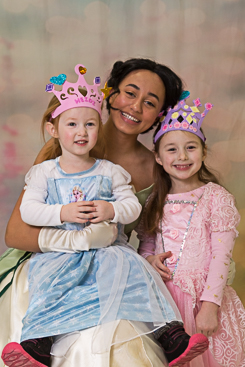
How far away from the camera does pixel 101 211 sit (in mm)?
1750

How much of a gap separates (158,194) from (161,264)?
344mm

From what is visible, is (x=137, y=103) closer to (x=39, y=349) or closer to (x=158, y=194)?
(x=158, y=194)

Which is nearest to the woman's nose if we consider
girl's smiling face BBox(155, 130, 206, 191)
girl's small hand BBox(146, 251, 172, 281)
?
girl's smiling face BBox(155, 130, 206, 191)

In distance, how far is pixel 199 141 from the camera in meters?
2.04

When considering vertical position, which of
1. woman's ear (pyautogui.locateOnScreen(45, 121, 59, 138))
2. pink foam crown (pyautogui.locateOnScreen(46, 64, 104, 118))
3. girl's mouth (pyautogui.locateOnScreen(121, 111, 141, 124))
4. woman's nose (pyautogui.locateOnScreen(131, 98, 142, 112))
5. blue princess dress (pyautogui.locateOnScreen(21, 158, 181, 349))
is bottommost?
blue princess dress (pyautogui.locateOnScreen(21, 158, 181, 349))

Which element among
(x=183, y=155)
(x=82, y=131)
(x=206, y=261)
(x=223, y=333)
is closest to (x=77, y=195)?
(x=82, y=131)

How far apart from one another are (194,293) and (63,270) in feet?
1.76

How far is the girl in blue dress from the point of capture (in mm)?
1505

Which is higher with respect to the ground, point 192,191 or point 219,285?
point 192,191

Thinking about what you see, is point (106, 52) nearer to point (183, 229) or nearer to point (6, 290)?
point (183, 229)

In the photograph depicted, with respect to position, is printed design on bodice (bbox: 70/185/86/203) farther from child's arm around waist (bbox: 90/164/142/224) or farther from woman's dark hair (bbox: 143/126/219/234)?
woman's dark hair (bbox: 143/126/219/234)

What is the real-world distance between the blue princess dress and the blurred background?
1009 mm

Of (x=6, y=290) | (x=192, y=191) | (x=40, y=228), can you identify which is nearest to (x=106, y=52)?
(x=192, y=191)

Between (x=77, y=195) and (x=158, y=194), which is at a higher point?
(x=77, y=195)
